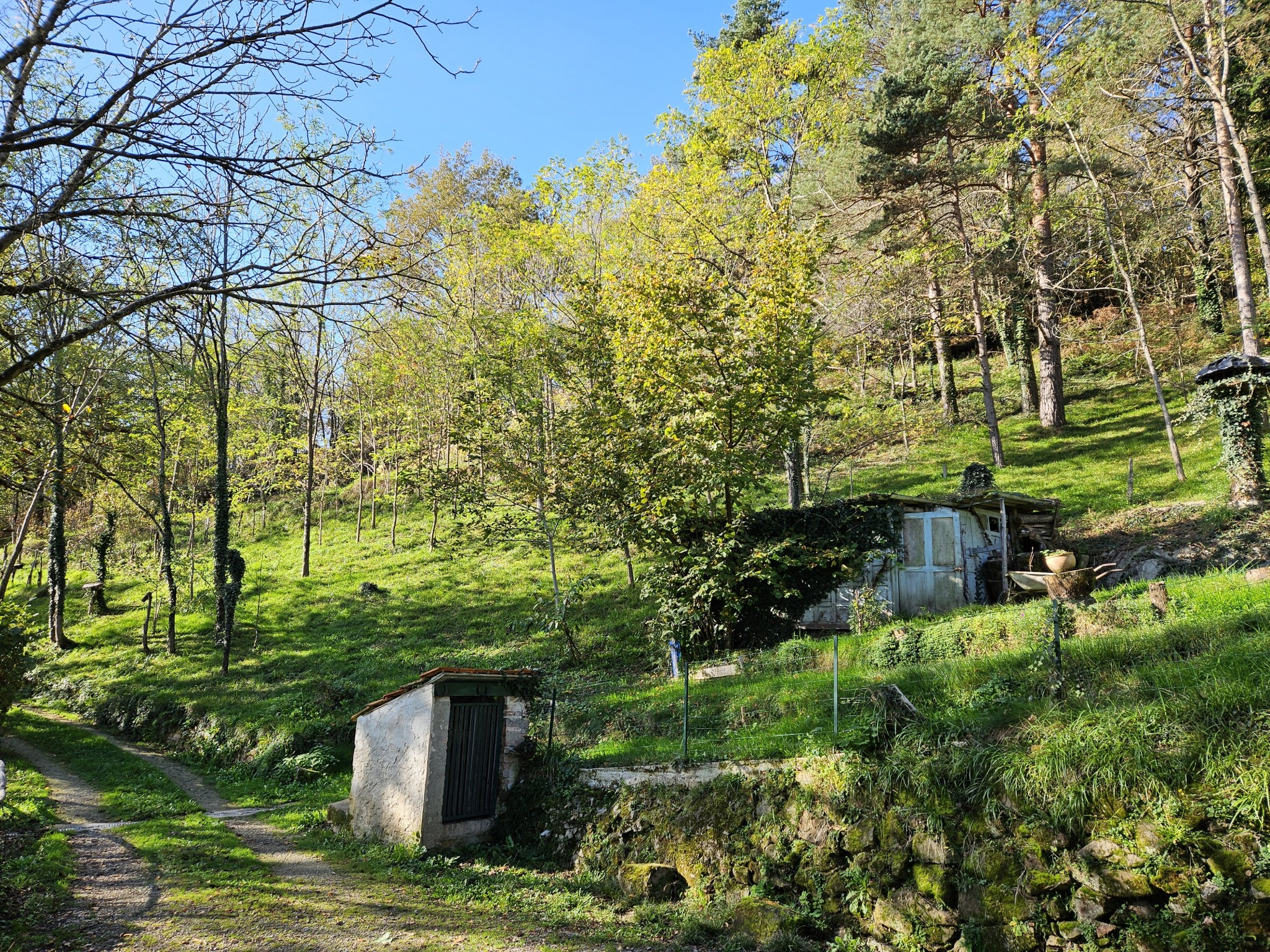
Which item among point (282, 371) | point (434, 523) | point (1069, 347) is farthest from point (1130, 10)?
point (434, 523)

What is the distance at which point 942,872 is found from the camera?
6.16 meters

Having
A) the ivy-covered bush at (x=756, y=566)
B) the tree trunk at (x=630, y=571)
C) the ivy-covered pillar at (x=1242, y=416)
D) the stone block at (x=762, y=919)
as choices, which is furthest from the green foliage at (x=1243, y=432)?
the stone block at (x=762, y=919)

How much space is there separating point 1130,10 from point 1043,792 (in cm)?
2020

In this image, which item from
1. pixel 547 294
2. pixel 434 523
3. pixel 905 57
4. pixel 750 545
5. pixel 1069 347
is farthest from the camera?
pixel 1069 347

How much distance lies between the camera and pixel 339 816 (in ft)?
33.8

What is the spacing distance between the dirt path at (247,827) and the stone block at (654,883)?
3570 millimetres

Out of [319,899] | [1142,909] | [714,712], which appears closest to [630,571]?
[714,712]

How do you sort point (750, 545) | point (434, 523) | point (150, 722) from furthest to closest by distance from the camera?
point (434, 523)
point (150, 722)
point (750, 545)

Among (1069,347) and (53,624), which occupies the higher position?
(1069,347)

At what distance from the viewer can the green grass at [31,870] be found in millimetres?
6293

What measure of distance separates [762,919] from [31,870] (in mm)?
8079

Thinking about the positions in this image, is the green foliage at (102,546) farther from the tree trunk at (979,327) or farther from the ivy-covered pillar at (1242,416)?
the ivy-covered pillar at (1242,416)

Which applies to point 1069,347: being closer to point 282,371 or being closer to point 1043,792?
point 1043,792

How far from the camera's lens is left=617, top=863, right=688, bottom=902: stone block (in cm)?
768
